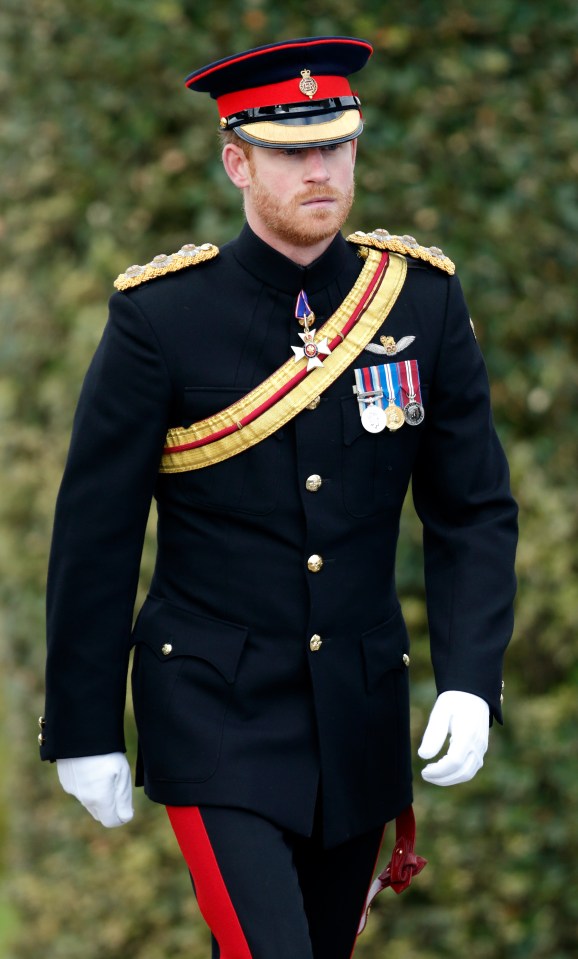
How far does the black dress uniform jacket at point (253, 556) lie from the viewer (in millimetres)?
3150

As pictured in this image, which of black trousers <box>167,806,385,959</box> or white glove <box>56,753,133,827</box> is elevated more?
white glove <box>56,753,133,827</box>

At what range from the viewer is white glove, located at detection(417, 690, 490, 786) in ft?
9.95

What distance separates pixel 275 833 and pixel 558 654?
6.20ft

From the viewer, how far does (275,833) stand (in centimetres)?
313

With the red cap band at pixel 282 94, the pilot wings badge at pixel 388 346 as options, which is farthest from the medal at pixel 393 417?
the red cap band at pixel 282 94

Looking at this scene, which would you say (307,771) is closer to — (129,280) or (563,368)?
(129,280)

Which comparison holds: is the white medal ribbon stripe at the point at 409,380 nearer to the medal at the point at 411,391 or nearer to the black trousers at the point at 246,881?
the medal at the point at 411,391

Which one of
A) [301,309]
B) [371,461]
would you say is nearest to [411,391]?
[371,461]

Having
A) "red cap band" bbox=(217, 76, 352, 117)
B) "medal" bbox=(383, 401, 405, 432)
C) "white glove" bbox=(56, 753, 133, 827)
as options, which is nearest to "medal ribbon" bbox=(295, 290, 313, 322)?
"medal" bbox=(383, 401, 405, 432)

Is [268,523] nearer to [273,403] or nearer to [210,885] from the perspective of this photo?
[273,403]

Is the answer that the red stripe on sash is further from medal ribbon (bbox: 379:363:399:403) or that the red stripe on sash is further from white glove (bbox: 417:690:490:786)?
white glove (bbox: 417:690:490:786)

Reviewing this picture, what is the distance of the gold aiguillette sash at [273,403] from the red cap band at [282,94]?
399mm

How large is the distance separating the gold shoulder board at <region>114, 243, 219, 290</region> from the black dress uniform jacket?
2 centimetres

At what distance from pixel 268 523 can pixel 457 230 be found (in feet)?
5.97
